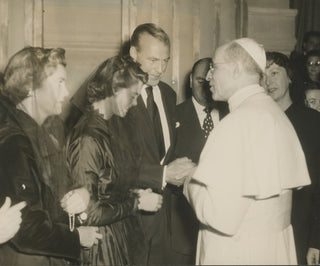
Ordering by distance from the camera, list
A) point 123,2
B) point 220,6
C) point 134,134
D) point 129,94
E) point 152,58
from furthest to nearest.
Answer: point 220,6 → point 123,2 → point 152,58 → point 134,134 → point 129,94

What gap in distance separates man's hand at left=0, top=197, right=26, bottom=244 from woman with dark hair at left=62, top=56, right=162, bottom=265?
0.38 meters

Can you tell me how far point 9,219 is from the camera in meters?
1.99

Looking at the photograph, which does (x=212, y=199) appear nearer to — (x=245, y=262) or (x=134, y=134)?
(x=245, y=262)

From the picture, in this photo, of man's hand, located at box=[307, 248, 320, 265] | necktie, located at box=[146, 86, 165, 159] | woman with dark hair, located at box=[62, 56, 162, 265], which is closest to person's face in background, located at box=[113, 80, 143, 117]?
woman with dark hair, located at box=[62, 56, 162, 265]

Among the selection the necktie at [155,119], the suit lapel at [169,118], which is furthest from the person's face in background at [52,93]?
the suit lapel at [169,118]

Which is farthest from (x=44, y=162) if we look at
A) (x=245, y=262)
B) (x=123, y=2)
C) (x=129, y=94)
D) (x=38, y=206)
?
(x=123, y=2)

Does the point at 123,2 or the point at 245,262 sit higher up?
the point at 123,2

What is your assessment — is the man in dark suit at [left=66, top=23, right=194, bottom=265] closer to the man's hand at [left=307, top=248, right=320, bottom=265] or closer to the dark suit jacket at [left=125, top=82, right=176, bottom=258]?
the dark suit jacket at [left=125, top=82, right=176, bottom=258]

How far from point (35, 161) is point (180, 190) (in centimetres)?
161

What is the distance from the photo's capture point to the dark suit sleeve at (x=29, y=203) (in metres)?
1.99

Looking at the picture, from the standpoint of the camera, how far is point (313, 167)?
3230 millimetres

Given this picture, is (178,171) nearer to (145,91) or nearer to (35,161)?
(145,91)

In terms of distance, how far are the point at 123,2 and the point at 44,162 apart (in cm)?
253

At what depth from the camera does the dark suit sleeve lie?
199 cm
